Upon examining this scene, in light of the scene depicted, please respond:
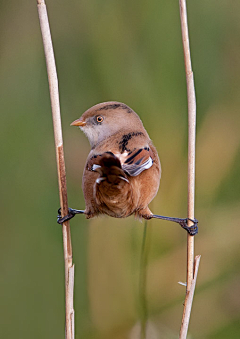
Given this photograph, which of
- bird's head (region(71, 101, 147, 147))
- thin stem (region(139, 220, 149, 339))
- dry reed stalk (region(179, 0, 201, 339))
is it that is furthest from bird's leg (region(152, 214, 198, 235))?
bird's head (region(71, 101, 147, 147))

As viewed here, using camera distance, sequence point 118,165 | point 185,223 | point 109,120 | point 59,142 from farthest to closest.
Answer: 1. point 109,120
2. point 185,223
3. point 59,142
4. point 118,165

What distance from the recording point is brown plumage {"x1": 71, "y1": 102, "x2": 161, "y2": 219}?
1819 millimetres

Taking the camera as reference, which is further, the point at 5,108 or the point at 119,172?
the point at 5,108

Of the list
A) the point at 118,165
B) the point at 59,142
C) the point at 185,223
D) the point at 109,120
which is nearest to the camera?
the point at 118,165

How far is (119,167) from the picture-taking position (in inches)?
65.4

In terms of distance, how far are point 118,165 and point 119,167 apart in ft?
0.08

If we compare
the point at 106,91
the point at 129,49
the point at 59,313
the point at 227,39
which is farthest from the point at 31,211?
the point at 227,39

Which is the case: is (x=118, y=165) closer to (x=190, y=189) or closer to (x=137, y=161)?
(x=137, y=161)

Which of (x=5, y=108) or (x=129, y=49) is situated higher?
(x=129, y=49)

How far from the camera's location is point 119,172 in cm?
171

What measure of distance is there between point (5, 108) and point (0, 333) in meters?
1.28

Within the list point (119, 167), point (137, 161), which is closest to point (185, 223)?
point (137, 161)

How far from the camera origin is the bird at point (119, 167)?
1829 mm

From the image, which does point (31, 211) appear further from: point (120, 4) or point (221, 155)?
point (120, 4)
